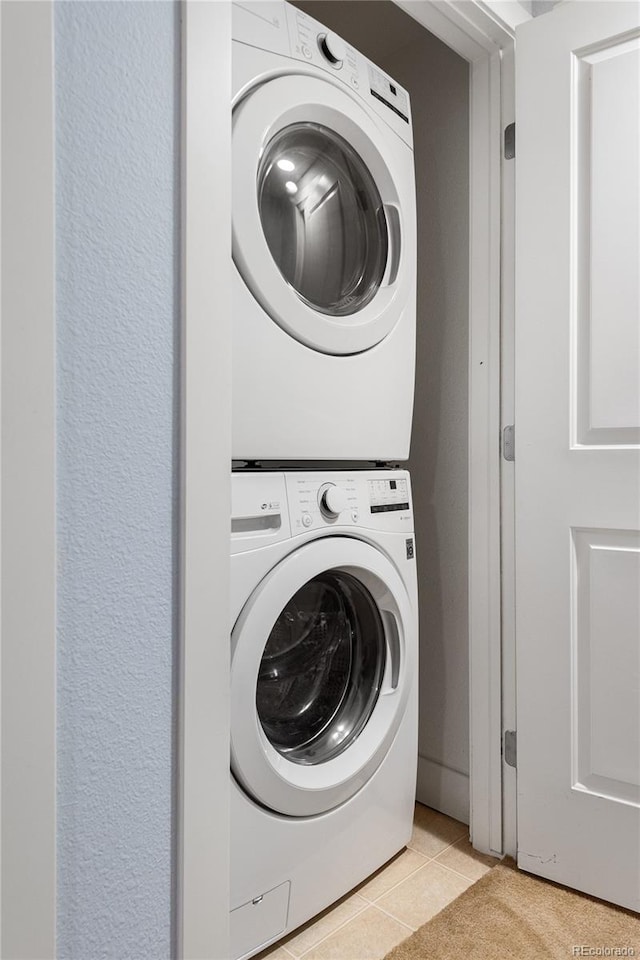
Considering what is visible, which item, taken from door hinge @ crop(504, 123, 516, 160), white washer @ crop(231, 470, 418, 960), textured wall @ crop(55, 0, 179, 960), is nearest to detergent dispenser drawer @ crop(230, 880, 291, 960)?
white washer @ crop(231, 470, 418, 960)

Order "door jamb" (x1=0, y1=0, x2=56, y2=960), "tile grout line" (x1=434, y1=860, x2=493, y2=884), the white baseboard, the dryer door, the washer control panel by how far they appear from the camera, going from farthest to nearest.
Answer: the white baseboard, "tile grout line" (x1=434, y1=860, x2=493, y2=884), the washer control panel, the dryer door, "door jamb" (x1=0, y1=0, x2=56, y2=960)

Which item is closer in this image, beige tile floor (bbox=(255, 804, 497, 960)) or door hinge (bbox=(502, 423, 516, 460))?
beige tile floor (bbox=(255, 804, 497, 960))

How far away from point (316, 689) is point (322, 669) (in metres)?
0.04

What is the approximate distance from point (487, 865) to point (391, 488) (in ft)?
2.97

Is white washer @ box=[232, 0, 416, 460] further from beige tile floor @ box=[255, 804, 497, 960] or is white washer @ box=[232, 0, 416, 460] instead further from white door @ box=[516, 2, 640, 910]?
beige tile floor @ box=[255, 804, 497, 960]

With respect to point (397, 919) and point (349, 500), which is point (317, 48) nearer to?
point (349, 500)

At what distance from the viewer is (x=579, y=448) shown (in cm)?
143

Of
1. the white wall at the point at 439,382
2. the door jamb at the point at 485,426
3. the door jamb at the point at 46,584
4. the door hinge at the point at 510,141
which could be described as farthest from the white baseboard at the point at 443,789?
the door hinge at the point at 510,141

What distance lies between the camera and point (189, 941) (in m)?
0.73

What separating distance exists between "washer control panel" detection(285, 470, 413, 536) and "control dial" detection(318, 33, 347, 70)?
2.65 ft

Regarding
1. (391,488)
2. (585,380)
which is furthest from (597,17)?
(391,488)

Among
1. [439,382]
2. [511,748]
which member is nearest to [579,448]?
[439,382]

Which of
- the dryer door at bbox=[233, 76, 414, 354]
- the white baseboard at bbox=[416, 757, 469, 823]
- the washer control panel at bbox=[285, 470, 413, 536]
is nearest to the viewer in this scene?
the dryer door at bbox=[233, 76, 414, 354]

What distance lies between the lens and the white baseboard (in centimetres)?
175
